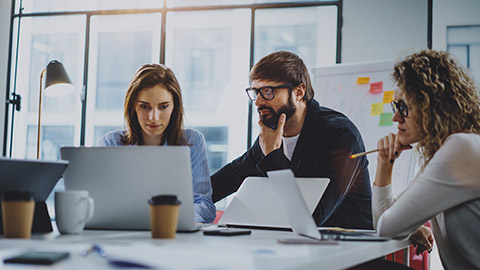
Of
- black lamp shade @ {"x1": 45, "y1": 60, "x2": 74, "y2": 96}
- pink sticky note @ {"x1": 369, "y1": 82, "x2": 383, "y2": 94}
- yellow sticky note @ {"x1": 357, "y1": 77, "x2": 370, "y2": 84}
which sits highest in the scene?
yellow sticky note @ {"x1": 357, "y1": 77, "x2": 370, "y2": 84}

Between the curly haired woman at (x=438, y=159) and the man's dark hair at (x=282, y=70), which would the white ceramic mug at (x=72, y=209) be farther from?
the man's dark hair at (x=282, y=70)

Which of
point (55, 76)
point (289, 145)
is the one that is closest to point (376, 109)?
point (289, 145)

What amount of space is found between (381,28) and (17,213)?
361cm

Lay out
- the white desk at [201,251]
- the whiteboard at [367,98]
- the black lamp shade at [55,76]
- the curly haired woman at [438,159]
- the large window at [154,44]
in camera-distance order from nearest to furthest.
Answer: the white desk at [201,251] → the curly haired woman at [438,159] → the black lamp shade at [55,76] → the whiteboard at [367,98] → the large window at [154,44]

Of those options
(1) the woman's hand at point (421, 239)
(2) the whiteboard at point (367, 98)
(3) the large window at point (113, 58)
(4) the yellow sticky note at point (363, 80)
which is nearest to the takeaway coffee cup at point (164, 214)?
(1) the woman's hand at point (421, 239)

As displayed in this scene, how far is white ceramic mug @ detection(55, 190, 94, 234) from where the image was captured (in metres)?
1.28

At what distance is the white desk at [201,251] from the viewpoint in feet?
2.85

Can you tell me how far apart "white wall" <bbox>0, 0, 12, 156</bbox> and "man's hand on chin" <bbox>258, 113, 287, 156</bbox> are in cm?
326

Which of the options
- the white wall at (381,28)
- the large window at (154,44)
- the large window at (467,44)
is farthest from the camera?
the large window at (154,44)

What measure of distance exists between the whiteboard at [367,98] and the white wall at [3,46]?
9.72 ft

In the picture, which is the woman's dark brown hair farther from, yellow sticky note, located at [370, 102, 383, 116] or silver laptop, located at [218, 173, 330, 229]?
yellow sticky note, located at [370, 102, 383, 116]

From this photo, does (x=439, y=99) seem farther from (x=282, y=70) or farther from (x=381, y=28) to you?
(x=381, y=28)

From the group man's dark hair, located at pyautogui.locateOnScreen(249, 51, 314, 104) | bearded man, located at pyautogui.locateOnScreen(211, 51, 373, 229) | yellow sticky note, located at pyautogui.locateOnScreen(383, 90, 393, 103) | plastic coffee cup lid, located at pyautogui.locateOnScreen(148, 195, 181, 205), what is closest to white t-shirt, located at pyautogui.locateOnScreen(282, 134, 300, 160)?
bearded man, located at pyautogui.locateOnScreen(211, 51, 373, 229)

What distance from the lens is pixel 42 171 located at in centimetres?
124
